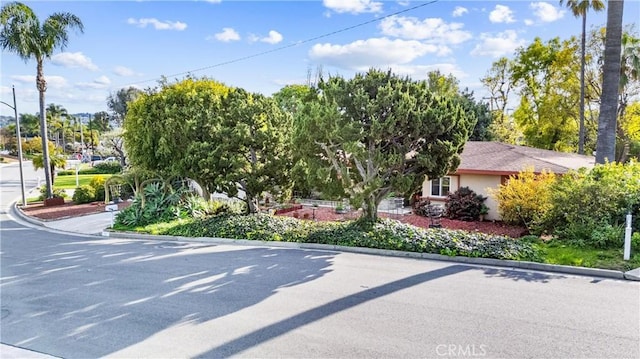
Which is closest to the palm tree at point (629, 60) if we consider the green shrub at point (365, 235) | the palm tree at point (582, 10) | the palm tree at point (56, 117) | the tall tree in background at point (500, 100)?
the palm tree at point (582, 10)

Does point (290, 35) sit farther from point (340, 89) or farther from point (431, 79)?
point (431, 79)

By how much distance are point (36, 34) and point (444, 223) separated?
897 inches

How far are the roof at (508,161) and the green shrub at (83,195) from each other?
20.9m

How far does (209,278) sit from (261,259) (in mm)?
1767

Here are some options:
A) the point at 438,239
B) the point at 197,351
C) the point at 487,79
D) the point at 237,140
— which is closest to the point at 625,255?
the point at 438,239

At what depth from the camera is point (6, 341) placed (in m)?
5.95

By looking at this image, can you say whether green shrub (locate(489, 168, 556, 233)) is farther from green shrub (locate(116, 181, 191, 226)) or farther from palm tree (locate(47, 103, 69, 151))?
palm tree (locate(47, 103, 69, 151))

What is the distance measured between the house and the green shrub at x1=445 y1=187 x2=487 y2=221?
0.98 ft

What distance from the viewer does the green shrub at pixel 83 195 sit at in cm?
2341

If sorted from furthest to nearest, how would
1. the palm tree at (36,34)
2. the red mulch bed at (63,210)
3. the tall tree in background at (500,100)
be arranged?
the tall tree in background at (500,100)
the palm tree at (36,34)
the red mulch bed at (63,210)

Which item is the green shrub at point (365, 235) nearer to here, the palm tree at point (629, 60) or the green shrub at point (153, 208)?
the green shrub at point (153, 208)

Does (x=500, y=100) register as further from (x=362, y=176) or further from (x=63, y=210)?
(x=63, y=210)

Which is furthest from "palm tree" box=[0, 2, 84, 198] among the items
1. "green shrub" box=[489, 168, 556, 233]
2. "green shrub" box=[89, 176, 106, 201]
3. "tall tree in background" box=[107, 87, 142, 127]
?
"tall tree in background" box=[107, 87, 142, 127]

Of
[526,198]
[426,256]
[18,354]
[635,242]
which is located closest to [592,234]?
[635,242]
